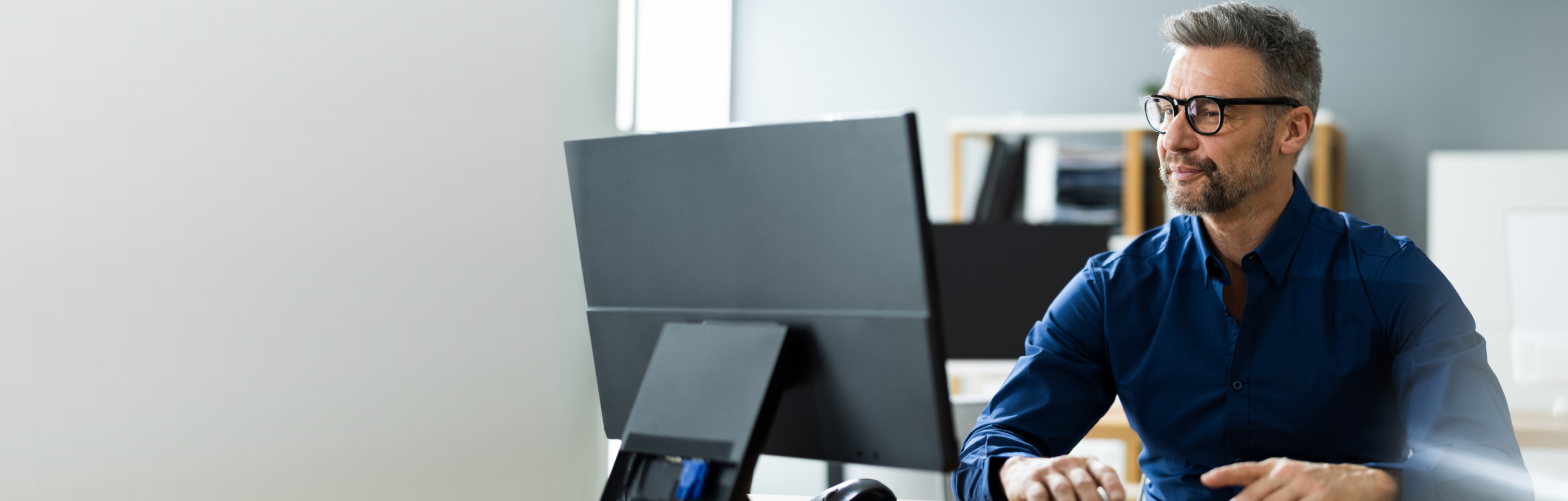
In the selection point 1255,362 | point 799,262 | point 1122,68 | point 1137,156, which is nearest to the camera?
point 799,262

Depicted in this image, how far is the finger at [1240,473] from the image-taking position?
96 cm

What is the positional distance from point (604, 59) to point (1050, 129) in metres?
1.59

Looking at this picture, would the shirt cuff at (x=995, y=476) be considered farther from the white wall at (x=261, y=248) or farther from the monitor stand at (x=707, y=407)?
the white wall at (x=261, y=248)

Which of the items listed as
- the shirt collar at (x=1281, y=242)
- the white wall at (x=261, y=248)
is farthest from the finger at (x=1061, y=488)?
the white wall at (x=261, y=248)

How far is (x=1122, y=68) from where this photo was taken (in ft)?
11.8

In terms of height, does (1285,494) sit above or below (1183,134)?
below

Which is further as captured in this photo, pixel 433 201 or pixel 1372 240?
pixel 433 201

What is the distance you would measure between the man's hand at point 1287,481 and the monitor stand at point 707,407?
0.43m

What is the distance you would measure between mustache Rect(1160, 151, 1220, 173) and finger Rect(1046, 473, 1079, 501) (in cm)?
50

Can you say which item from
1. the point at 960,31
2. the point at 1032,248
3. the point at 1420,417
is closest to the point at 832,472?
the point at 1032,248

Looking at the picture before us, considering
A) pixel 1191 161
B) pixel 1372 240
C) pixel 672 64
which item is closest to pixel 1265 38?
pixel 1191 161

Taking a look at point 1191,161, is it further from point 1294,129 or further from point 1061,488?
point 1061,488

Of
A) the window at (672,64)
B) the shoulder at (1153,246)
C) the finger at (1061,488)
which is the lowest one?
the finger at (1061,488)

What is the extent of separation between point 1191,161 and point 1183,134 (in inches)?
1.4
